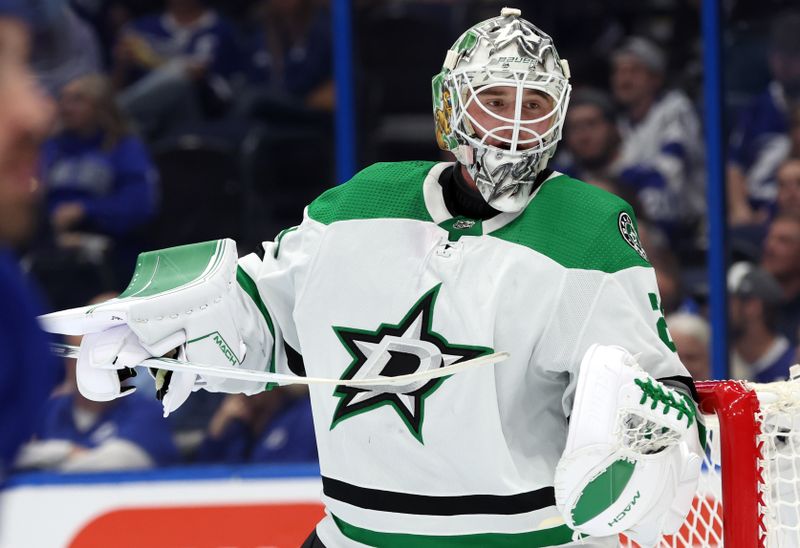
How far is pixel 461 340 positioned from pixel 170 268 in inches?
20.8

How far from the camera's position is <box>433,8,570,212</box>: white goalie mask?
209cm

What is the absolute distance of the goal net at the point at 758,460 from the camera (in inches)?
84.6

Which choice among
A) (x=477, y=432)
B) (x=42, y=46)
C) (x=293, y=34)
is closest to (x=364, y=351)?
(x=477, y=432)

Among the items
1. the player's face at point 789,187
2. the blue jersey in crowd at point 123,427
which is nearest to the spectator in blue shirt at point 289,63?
the blue jersey in crowd at point 123,427

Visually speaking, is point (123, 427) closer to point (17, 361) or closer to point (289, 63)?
point (289, 63)

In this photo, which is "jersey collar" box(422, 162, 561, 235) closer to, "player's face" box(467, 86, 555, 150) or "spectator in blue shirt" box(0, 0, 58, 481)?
"player's face" box(467, 86, 555, 150)

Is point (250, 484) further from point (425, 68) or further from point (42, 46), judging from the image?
point (42, 46)

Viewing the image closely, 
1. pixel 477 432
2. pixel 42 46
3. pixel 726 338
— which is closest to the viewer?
pixel 42 46

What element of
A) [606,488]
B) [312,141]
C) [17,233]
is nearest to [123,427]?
[312,141]

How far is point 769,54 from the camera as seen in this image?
383cm

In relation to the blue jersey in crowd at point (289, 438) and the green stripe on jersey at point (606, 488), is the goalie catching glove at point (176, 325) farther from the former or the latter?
the blue jersey in crowd at point (289, 438)

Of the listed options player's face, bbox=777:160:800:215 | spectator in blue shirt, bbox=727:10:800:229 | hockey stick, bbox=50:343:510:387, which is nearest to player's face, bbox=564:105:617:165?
spectator in blue shirt, bbox=727:10:800:229

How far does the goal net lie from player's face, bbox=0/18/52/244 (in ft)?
4.68

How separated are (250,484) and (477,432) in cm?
142
